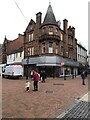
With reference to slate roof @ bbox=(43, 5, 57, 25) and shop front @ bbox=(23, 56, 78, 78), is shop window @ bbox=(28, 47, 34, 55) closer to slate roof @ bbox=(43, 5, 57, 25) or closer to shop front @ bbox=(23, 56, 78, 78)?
shop front @ bbox=(23, 56, 78, 78)

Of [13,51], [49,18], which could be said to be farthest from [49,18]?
[13,51]

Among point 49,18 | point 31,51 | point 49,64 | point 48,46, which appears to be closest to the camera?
point 49,64

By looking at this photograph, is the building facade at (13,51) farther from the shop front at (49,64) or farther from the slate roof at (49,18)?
the slate roof at (49,18)

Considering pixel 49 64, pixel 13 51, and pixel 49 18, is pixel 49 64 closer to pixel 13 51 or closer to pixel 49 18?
pixel 49 18

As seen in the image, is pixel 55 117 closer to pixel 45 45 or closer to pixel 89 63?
pixel 45 45

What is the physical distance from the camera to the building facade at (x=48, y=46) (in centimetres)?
3697

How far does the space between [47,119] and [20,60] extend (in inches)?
1552

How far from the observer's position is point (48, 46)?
3703 cm

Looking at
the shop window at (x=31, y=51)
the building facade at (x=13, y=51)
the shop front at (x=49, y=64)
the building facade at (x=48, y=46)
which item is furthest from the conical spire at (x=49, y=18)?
the building facade at (x=13, y=51)

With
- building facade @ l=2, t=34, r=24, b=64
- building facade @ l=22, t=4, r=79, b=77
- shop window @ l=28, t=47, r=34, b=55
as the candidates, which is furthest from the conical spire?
building facade @ l=2, t=34, r=24, b=64

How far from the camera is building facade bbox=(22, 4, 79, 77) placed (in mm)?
36969

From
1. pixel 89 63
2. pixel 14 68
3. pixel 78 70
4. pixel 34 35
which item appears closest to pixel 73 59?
pixel 78 70

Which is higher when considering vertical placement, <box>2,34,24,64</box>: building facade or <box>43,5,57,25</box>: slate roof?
<box>43,5,57,25</box>: slate roof

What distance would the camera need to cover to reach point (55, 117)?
7.23 metres
